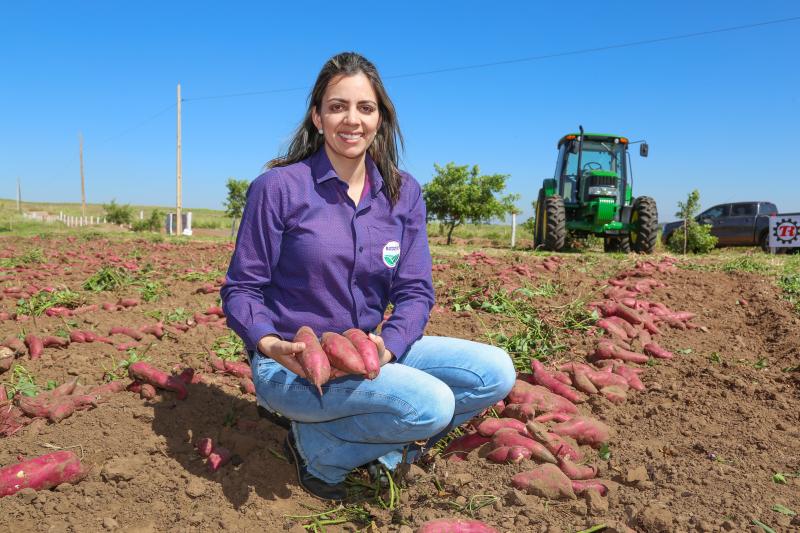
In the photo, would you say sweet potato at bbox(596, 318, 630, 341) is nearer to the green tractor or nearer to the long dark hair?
the long dark hair

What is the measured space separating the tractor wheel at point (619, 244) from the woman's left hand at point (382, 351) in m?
11.6

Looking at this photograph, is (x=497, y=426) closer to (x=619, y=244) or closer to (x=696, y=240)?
(x=619, y=244)

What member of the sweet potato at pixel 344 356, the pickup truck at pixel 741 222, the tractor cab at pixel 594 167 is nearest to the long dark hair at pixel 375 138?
the sweet potato at pixel 344 356

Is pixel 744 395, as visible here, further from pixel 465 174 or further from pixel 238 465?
pixel 465 174

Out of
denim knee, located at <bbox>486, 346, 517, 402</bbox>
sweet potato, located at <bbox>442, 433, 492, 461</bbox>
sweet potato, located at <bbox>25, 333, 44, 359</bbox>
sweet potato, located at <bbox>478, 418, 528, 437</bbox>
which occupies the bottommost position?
sweet potato, located at <bbox>442, 433, 492, 461</bbox>

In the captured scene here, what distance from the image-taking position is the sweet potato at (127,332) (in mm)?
3867

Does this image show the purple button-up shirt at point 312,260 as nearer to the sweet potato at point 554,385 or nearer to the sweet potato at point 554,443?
the sweet potato at point 554,443

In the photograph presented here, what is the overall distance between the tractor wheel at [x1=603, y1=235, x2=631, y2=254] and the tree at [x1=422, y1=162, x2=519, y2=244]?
19.1 feet

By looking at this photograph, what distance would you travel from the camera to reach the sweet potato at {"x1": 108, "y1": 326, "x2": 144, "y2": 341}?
152 inches

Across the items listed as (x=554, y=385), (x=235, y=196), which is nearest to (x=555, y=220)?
(x=554, y=385)

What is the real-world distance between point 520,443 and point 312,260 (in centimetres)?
108

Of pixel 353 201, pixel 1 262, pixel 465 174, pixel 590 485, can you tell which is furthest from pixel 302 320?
pixel 465 174

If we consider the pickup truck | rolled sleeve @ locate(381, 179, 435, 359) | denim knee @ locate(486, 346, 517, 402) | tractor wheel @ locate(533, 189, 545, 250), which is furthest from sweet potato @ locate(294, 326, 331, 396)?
the pickup truck

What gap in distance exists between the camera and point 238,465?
245 centimetres
